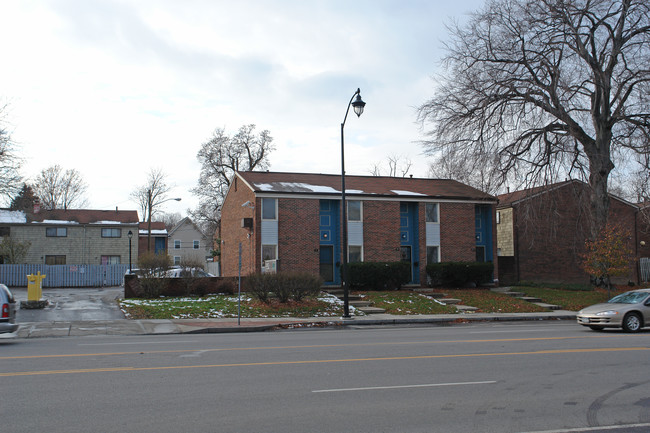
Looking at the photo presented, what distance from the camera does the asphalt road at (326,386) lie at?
21.0ft

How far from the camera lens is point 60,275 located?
36969 millimetres

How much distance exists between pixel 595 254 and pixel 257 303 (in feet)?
53.5

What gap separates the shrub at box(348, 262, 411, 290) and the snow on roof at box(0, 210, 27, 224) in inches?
1272

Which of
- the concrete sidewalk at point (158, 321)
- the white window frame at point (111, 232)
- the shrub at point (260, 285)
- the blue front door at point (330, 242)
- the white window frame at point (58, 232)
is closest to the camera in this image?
the concrete sidewalk at point (158, 321)

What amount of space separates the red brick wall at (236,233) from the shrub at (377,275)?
200 inches

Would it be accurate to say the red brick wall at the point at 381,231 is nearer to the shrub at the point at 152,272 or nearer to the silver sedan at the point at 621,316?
the shrub at the point at 152,272

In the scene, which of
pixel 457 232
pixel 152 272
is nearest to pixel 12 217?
pixel 152 272

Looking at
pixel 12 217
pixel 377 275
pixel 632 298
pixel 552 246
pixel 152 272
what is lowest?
pixel 632 298

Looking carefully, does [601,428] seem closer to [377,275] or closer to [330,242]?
[377,275]

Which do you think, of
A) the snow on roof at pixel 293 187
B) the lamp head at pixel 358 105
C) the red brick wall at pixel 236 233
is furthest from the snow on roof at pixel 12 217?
the lamp head at pixel 358 105

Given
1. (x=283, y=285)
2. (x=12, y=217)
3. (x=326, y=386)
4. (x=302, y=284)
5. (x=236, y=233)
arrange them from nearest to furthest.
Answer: (x=326, y=386), (x=283, y=285), (x=302, y=284), (x=236, y=233), (x=12, y=217)

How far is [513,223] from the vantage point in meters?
36.8

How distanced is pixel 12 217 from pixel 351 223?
32943mm

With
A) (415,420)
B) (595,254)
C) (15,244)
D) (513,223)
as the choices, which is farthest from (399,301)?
(15,244)
